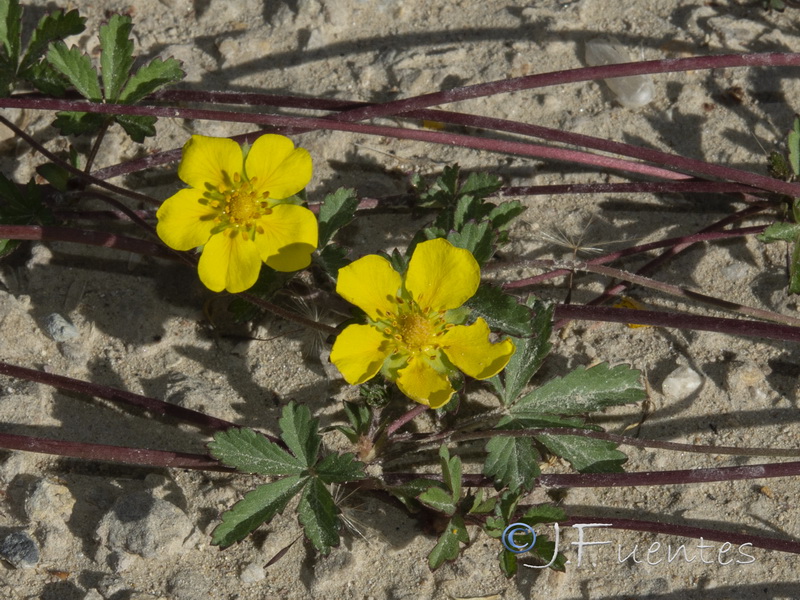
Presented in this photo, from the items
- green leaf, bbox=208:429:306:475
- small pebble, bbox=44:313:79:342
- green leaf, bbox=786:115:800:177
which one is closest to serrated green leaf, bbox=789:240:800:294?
green leaf, bbox=786:115:800:177

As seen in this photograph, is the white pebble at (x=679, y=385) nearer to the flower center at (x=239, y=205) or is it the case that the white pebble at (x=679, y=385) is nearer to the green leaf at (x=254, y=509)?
the green leaf at (x=254, y=509)

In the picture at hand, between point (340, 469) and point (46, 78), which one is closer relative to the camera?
point (340, 469)

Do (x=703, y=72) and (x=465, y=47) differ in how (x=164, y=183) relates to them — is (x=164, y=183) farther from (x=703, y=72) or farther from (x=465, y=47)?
(x=703, y=72)

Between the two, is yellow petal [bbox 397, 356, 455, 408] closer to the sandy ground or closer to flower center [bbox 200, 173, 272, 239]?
the sandy ground

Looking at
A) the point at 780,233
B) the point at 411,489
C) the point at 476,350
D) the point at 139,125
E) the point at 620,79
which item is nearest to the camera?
the point at 476,350

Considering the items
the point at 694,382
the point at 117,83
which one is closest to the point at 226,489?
the point at 117,83

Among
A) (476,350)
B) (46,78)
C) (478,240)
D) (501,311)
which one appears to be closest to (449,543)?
(476,350)

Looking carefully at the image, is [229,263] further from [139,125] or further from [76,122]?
[76,122]
